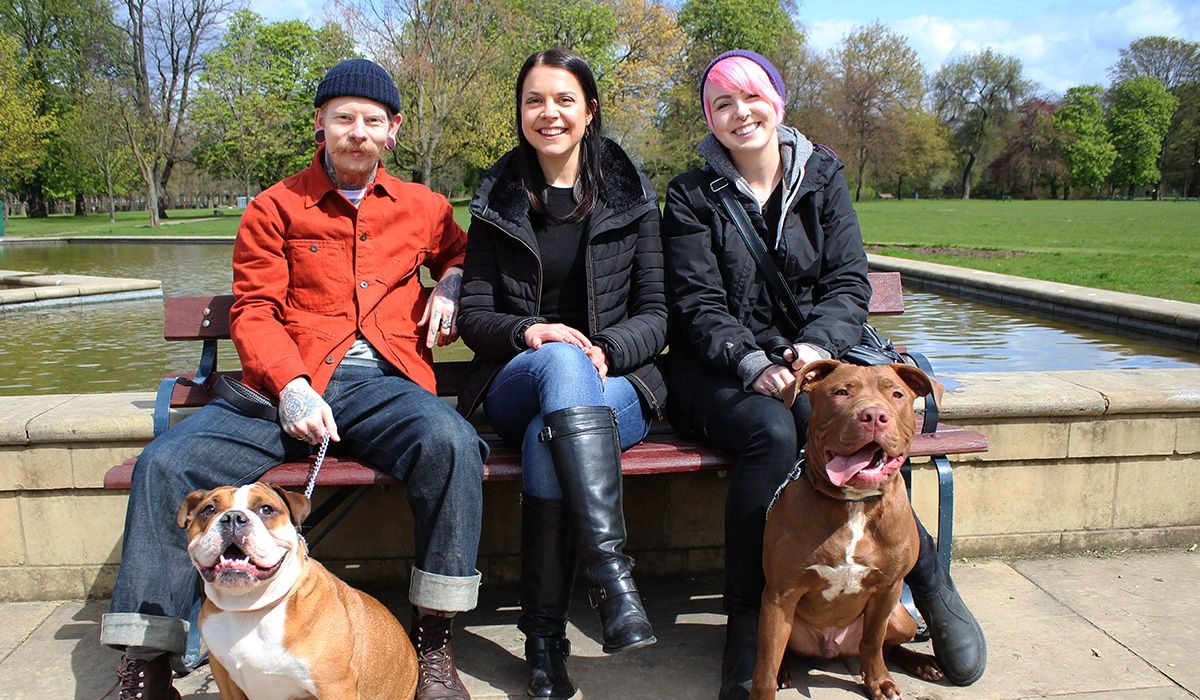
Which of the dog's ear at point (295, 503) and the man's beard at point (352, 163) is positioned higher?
the man's beard at point (352, 163)

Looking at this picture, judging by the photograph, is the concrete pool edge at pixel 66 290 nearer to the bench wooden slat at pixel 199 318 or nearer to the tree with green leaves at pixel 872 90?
the bench wooden slat at pixel 199 318

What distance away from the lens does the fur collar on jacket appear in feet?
11.9

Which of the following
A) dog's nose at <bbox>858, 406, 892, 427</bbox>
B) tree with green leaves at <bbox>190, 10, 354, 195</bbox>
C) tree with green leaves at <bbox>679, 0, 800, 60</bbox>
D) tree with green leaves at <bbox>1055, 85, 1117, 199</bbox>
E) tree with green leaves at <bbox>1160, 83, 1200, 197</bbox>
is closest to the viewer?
dog's nose at <bbox>858, 406, 892, 427</bbox>

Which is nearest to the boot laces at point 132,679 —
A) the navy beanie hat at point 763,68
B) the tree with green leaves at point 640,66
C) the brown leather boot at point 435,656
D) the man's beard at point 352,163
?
the brown leather boot at point 435,656

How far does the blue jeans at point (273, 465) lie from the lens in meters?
2.83

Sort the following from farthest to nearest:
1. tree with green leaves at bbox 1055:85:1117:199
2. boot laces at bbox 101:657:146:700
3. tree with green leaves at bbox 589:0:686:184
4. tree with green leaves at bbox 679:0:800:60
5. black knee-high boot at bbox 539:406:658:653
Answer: tree with green leaves at bbox 1055:85:1117:199
tree with green leaves at bbox 679:0:800:60
tree with green leaves at bbox 589:0:686:184
black knee-high boot at bbox 539:406:658:653
boot laces at bbox 101:657:146:700

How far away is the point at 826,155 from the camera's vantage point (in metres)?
3.88

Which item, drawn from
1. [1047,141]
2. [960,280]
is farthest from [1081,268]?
[1047,141]

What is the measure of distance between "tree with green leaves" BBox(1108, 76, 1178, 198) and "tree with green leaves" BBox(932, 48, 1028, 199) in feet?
29.6

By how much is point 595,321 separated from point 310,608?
163 centimetres

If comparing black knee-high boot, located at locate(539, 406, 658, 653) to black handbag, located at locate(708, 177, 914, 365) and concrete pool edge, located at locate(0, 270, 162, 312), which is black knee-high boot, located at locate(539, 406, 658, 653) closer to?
black handbag, located at locate(708, 177, 914, 365)

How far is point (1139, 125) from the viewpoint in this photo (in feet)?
242

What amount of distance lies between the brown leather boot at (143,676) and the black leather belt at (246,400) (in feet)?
2.79

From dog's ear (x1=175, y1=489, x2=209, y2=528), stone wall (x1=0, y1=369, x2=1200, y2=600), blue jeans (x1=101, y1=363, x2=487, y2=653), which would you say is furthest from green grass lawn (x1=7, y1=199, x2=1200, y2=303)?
dog's ear (x1=175, y1=489, x2=209, y2=528)
